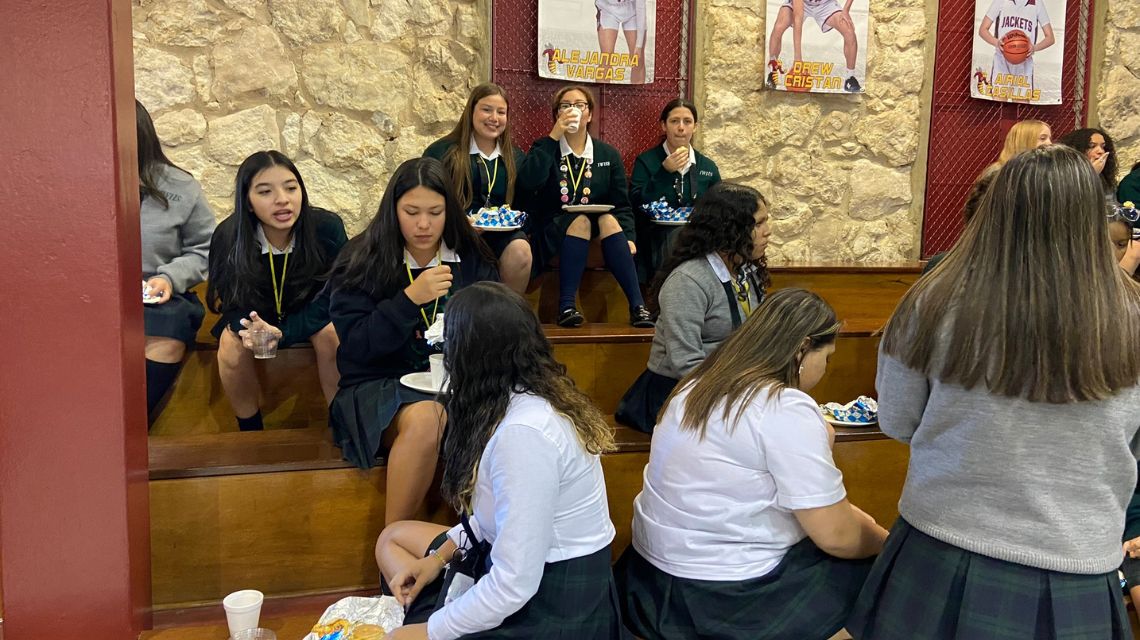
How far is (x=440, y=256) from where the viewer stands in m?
2.63

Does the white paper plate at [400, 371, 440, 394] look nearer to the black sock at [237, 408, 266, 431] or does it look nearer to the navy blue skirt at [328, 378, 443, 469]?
the navy blue skirt at [328, 378, 443, 469]

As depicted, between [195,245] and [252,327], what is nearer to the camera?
[252,327]

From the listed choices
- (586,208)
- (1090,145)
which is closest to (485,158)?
(586,208)

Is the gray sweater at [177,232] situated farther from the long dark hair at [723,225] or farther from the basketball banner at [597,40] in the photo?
the basketball banner at [597,40]

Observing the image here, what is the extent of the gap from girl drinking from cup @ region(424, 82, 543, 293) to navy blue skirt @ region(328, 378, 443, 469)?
1146 millimetres

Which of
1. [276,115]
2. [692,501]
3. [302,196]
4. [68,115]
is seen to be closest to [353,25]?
[276,115]

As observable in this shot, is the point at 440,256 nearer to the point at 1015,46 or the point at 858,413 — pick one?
the point at 858,413

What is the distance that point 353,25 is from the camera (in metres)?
4.05

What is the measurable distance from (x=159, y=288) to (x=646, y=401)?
1.52m

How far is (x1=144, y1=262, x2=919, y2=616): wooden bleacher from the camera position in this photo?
2258 millimetres

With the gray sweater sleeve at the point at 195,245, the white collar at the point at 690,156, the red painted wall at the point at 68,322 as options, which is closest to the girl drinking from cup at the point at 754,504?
the red painted wall at the point at 68,322

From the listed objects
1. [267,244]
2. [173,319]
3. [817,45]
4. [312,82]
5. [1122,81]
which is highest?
[817,45]

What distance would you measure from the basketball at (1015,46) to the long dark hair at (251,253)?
4060 mm

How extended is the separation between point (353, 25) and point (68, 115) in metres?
2.47
